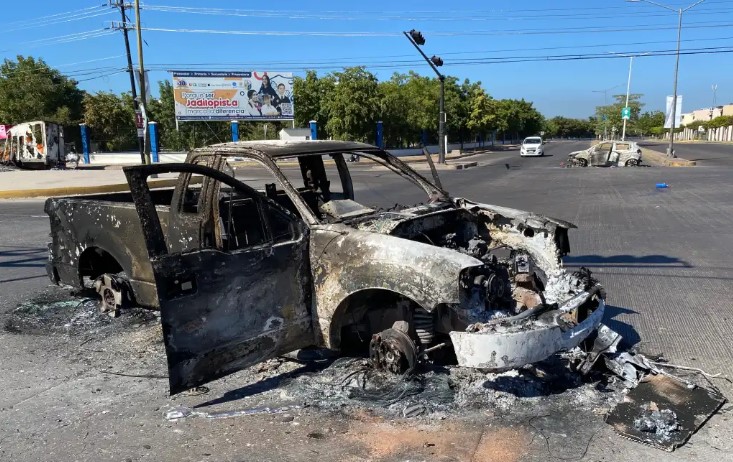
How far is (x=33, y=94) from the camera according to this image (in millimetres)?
45219

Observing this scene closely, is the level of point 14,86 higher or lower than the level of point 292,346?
higher

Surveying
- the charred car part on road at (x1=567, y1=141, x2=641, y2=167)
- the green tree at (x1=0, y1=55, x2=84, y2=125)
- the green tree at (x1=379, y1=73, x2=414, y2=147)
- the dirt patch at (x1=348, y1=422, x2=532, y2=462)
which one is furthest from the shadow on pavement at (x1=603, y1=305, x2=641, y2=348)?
the green tree at (x1=0, y1=55, x2=84, y2=125)

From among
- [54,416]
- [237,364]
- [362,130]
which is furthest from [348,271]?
[362,130]

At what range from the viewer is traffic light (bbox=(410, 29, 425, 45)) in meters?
21.8

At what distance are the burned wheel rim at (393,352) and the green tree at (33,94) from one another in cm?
4767

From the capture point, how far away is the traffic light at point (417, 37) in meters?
21.8

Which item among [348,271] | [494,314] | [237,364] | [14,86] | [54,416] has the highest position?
[14,86]

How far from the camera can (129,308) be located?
6.09 meters

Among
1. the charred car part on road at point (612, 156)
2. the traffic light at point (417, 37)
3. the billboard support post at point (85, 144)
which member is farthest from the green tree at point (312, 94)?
the traffic light at point (417, 37)

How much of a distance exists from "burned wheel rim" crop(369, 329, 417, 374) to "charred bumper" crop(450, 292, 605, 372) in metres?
0.51

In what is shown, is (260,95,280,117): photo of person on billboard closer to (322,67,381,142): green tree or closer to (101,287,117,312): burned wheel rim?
(322,67,381,142): green tree

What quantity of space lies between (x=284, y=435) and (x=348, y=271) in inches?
44.6

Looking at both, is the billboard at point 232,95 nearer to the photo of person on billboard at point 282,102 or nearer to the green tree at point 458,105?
the photo of person on billboard at point 282,102

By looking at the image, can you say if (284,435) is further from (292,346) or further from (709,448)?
(709,448)
